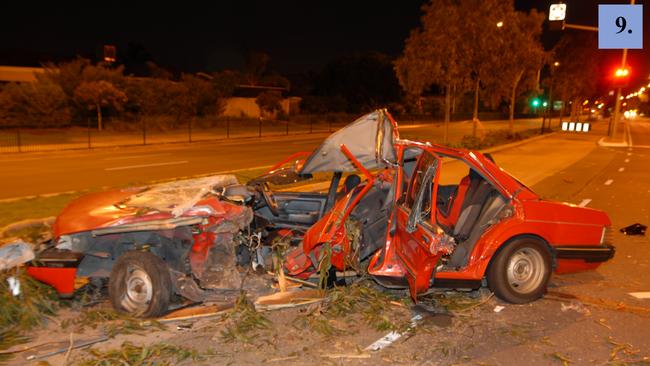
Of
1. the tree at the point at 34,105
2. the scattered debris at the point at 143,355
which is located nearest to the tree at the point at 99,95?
the tree at the point at 34,105

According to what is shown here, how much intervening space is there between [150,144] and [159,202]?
2287cm

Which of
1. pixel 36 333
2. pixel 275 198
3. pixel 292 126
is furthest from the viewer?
pixel 292 126

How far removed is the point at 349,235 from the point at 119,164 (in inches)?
600

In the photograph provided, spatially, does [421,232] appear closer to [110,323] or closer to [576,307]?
[576,307]

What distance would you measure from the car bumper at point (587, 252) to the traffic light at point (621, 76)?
95.4ft

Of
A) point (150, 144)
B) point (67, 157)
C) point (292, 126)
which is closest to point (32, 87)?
point (150, 144)

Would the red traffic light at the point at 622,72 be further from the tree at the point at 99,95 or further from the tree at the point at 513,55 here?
the tree at the point at 99,95

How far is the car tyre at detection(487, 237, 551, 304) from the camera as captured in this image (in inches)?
214

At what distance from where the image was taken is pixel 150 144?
27.0 metres

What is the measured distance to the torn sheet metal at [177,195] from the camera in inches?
201

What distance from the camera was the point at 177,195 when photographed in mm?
5484

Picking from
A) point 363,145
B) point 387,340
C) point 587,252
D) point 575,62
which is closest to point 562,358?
point 387,340

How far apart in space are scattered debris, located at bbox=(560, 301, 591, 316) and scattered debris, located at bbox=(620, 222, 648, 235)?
3984 mm

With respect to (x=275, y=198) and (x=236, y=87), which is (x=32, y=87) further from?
(x=275, y=198)
